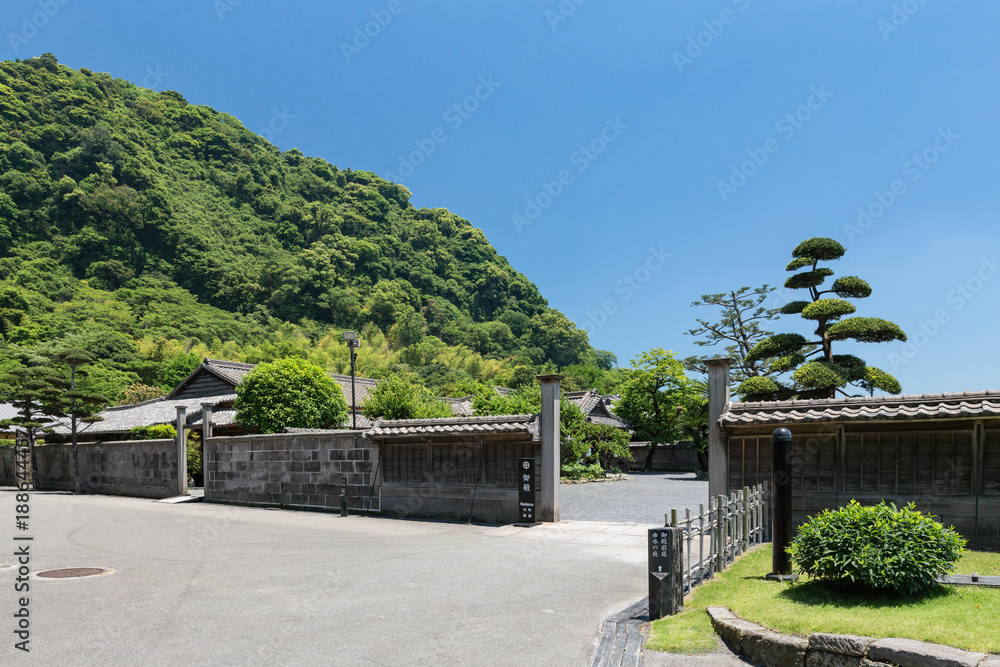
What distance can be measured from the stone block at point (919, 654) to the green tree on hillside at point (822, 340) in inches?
579

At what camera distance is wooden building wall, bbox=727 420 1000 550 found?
9.33m

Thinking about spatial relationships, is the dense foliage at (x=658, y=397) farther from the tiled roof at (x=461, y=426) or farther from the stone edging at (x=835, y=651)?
the stone edging at (x=835, y=651)

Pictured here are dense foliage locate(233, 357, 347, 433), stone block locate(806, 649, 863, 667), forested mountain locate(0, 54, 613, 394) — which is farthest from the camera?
forested mountain locate(0, 54, 613, 394)

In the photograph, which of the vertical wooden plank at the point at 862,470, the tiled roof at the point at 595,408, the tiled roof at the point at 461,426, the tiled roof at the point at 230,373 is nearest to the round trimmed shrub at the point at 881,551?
the vertical wooden plank at the point at 862,470

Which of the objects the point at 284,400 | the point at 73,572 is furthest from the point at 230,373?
the point at 73,572

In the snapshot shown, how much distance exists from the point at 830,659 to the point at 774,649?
0.41 m

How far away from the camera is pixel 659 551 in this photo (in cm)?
622

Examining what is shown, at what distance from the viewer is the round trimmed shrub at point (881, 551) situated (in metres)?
5.54

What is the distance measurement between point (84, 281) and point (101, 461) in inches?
1603

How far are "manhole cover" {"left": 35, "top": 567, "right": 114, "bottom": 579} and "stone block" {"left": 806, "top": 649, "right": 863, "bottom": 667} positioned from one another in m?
8.48

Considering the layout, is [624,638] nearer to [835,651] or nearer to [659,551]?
[659,551]

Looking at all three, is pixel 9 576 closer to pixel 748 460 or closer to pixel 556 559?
pixel 556 559

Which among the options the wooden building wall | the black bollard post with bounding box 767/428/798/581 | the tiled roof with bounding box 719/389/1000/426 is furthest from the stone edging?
the wooden building wall

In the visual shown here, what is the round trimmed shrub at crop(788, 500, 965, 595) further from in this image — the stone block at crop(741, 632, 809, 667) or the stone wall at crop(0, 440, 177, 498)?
the stone wall at crop(0, 440, 177, 498)
